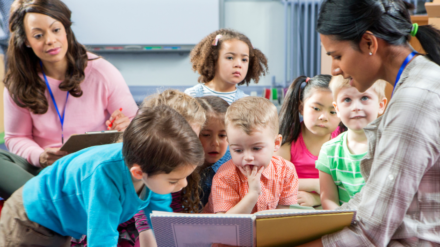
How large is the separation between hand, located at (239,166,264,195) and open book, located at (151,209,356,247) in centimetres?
30

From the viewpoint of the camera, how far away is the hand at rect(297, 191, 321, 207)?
62.9 inches

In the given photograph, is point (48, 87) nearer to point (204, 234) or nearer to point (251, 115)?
point (251, 115)

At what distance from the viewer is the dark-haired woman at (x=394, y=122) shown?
2.84ft

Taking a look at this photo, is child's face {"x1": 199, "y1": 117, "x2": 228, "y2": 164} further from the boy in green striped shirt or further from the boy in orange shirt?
the boy in green striped shirt

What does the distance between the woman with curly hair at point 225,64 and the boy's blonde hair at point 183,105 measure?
825mm

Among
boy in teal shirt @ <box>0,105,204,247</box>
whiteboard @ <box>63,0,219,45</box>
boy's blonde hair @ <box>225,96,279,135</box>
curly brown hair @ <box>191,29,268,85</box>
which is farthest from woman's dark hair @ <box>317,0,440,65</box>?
whiteboard @ <box>63,0,219,45</box>

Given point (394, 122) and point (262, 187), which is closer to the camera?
point (394, 122)

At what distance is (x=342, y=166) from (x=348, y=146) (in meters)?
0.08

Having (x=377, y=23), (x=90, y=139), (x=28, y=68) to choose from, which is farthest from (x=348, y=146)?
(x=28, y=68)

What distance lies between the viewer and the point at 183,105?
1412 millimetres

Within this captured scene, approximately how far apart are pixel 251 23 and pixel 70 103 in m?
2.96

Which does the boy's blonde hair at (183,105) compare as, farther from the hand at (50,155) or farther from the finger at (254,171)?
the hand at (50,155)

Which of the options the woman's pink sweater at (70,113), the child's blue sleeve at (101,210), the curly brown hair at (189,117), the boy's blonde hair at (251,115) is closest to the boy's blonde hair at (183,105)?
the curly brown hair at (189,117)

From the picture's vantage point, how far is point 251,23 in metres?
4.44
